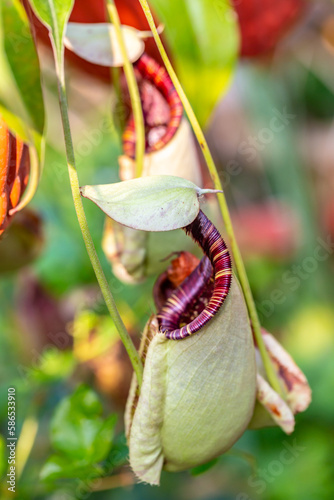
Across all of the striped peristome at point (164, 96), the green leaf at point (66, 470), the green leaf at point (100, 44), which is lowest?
the green leaf at point (66, 470)

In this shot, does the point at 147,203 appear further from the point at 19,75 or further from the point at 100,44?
the point at 100,44

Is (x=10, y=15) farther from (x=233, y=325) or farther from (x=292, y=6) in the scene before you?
(x=292, y=6)

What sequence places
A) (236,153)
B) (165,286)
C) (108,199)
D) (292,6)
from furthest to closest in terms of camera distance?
(236,153) → (292,6) → (165,286) → (108,199)

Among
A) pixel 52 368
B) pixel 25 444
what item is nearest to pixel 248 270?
pixel 52 368

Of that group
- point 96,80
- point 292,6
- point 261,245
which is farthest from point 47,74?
point 261,245

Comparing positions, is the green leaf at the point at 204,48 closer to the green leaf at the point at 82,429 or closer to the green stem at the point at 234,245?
the green stem at the point at 234,245

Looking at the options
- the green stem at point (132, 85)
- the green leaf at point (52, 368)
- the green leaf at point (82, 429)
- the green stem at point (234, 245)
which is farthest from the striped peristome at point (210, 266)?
the green leaf at point (52, 368)
